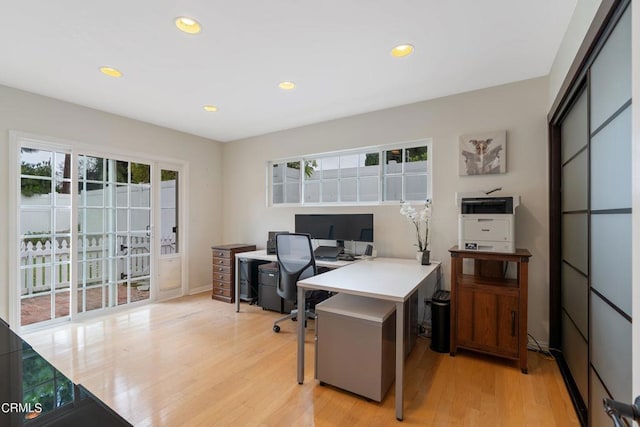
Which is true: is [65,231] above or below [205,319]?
above

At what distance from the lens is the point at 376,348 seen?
1919mm

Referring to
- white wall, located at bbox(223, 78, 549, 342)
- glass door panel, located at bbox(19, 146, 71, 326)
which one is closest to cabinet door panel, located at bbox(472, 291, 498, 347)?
white wall, located at bbox(223, 78, 549, 342)

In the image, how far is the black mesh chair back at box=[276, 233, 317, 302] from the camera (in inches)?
118

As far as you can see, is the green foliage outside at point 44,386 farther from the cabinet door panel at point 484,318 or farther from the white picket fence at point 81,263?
the white picket fence at point 81,263

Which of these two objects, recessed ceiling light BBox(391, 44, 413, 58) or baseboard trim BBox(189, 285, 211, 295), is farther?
baseboard trim BBox(189, 285, 211, 295)

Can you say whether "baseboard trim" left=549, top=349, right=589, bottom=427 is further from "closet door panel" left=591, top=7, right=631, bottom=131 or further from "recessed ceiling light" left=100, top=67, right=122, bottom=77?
"recessed ceiling light" left=100, top=67, right=122, bottom=77

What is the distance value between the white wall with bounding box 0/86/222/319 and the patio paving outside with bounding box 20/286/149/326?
230mm

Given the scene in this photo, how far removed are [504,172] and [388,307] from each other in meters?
1.82

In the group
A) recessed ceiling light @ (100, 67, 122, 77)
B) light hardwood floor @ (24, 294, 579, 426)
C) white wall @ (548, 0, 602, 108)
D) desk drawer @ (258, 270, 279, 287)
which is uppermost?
recessed ceiling light @ (100, 67, 122, 77)

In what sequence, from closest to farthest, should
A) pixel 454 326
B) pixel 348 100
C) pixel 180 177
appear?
pixel 454 326
pixel 348 100
pixel 180 177

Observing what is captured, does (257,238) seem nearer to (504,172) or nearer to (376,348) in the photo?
(376,348)

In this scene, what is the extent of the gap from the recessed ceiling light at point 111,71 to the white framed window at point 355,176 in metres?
2.25

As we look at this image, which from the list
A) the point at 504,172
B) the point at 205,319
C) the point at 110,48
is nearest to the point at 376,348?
the point at 504,172

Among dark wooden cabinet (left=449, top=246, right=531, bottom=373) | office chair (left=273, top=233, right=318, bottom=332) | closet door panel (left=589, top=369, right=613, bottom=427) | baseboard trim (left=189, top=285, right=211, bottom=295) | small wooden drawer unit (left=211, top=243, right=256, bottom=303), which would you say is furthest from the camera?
baseboard trim (left=189, top=285, right=211, bottom=295)
